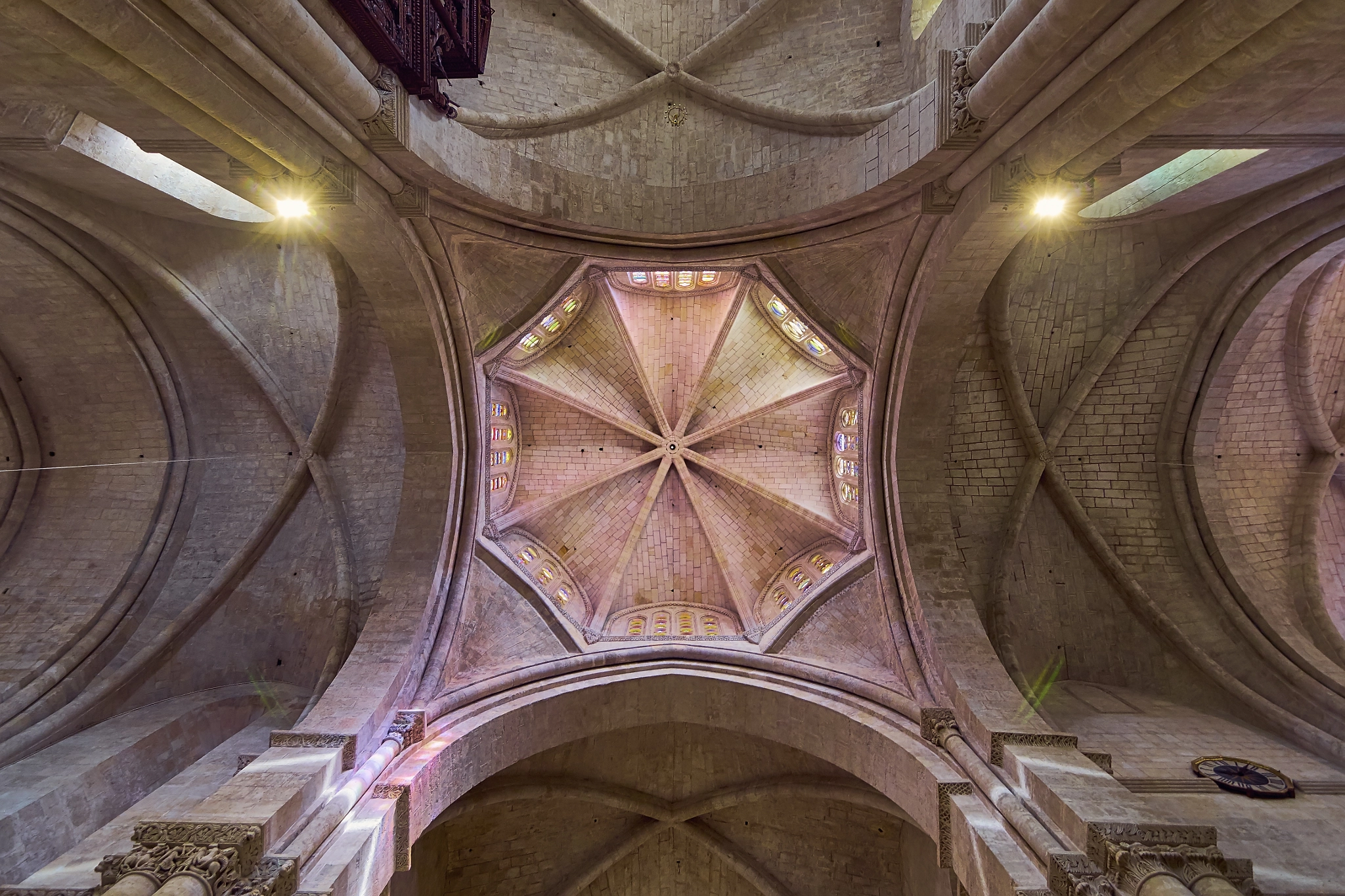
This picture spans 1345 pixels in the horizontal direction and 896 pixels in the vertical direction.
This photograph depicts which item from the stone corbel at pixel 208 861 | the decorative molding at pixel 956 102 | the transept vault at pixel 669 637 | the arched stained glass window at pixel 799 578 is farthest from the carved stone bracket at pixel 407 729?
the decorative molding at pixel 956 102

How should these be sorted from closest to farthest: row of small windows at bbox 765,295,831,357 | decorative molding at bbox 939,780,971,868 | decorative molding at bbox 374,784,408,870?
1. decorative molding at bbox 374,784,408,870
2. decorative molding at bbox 939,780,971,868
3. row of small windows at bbox 765,295,831,357

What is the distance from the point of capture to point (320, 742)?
7.60 meters

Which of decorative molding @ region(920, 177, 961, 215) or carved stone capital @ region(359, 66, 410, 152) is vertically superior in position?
decorative molding @ region(920, 177, 961, 215)

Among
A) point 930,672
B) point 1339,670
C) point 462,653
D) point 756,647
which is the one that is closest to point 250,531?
point 462,653

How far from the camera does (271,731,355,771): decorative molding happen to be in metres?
7.54

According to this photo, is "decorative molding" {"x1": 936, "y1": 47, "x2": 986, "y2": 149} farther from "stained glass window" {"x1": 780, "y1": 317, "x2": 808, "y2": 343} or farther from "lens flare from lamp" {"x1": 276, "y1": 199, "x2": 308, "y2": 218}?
"lens flare from lamp" {"x1": 276, "y1": 199, "x2": 308, "y2": 218}

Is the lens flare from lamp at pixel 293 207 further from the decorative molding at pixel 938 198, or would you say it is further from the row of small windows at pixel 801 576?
the row of small windows at pixel 801 576

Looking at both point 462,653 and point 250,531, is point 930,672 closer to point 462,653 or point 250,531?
point 462,653

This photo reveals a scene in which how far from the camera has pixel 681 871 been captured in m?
13.0

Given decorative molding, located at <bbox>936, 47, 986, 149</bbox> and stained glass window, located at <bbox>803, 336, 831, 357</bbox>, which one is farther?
stained glass window, located at <bbox>803, 336, 831, 357</bbox>

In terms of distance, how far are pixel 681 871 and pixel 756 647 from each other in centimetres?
542

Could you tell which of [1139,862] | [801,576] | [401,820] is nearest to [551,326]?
[801,576]

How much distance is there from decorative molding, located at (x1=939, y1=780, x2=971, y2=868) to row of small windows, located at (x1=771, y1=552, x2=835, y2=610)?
21.5 feet

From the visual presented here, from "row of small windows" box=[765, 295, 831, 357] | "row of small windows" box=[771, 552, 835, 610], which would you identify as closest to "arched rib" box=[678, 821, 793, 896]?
"row of small windows" box=[771, 552, 835, 610]
